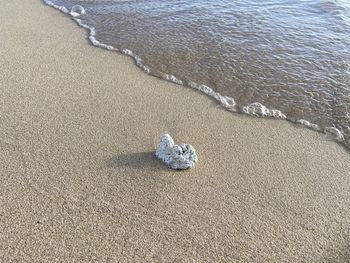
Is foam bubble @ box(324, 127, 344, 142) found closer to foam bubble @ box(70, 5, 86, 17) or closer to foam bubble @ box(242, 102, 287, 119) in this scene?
foam bubble @ box(242, 102, 287, 119)

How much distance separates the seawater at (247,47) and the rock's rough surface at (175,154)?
50.6 inches

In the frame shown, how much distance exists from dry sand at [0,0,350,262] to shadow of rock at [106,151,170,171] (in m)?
0.02

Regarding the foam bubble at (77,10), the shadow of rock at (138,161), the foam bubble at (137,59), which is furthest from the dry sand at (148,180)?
the foam bubble at (77,10)

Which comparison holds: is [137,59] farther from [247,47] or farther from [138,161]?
[138,161]

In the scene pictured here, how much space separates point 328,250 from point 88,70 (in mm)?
3902

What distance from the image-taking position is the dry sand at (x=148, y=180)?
9.96 ft

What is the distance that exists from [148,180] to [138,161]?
0.99 feet

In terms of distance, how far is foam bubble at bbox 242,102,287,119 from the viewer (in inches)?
188

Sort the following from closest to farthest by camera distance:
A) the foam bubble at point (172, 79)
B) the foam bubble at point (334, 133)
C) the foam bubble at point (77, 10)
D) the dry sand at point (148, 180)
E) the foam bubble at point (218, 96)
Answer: the dry sand at point (148, 180) → the foam bubble at point (334, 133) → the foam bubble at point (218, 96) → the foam bubble at point (172, 79) → the foam bubble at point (77, 10)

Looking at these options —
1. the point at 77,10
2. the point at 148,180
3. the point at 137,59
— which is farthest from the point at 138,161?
the point at 77,10

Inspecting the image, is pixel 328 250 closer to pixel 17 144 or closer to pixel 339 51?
pixel 17 144

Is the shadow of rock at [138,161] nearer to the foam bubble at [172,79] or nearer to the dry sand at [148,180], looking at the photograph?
the dry sand at [148,180]

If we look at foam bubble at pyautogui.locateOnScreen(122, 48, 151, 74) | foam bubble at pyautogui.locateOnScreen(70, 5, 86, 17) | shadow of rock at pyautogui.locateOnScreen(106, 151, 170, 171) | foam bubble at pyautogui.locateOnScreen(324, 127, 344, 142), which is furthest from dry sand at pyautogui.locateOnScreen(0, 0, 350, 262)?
foam bubble at pyautogui.locateOnScreen(70, 5, 86, 17)

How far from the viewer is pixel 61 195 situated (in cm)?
338
